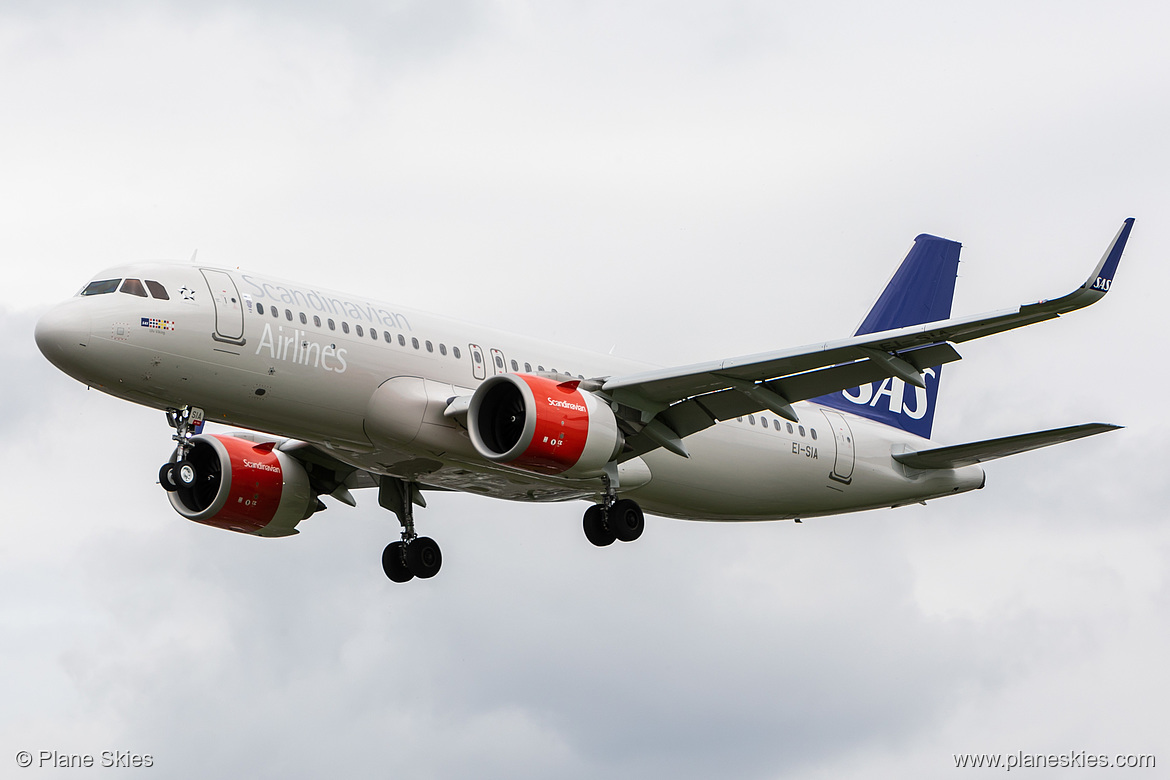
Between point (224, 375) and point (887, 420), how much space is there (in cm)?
1805

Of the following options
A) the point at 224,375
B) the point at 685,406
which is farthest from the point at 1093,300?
the point at 224,375

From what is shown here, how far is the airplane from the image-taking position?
2625cm

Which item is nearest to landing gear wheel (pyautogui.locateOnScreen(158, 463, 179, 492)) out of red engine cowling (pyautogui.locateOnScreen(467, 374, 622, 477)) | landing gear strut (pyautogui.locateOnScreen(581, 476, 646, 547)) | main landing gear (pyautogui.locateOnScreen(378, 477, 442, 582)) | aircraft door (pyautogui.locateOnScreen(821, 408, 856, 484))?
red engine cowling (pyautogui.locateOnScreen(467, 374, 622, 477))

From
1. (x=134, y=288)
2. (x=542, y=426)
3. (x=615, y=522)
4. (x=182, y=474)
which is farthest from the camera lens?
(x=615, y=522)

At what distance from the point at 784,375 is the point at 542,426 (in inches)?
189

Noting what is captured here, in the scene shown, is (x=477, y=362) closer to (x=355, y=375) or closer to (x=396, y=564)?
(x=355, y=375)

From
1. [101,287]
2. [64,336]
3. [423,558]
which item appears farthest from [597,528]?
[64,336]

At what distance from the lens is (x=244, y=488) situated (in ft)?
109

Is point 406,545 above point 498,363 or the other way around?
the other way around

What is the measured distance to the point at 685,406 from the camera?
30203mm

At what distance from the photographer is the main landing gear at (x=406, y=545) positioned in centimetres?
3462

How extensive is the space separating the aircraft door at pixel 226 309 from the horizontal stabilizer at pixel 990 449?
15922 millimetres

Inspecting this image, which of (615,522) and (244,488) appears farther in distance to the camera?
(244,488)

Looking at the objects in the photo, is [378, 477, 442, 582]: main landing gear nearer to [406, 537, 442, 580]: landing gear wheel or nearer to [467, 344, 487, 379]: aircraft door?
[406, 537, 442, 580]: landing gear wheel
